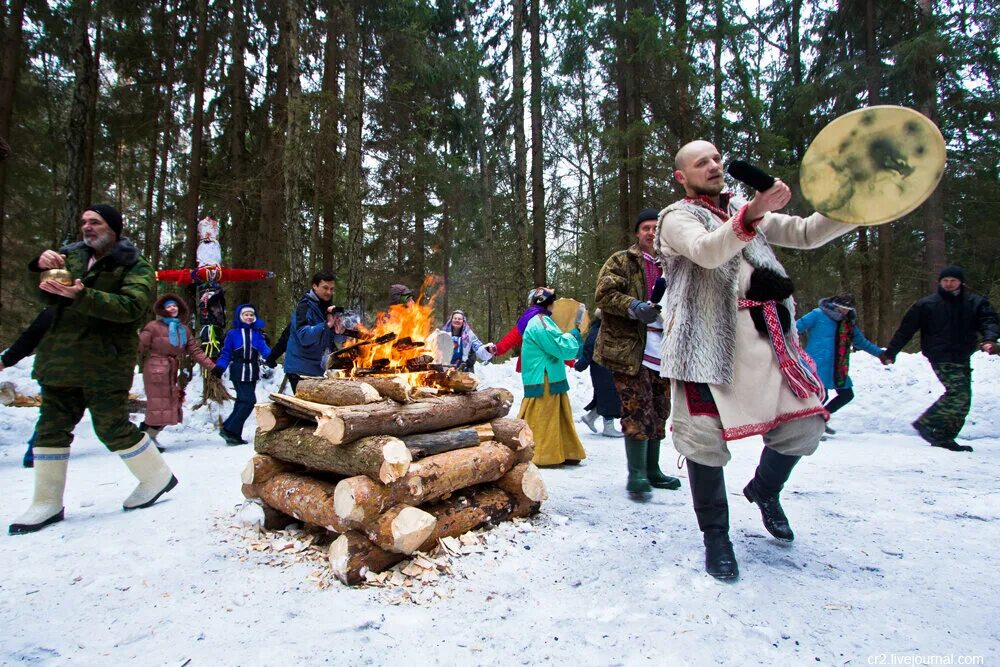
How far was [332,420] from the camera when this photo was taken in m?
2.96

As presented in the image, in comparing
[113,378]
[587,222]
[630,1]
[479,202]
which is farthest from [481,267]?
[113,378]

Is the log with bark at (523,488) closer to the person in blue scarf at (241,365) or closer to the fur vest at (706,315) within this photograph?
the fur vest at (706,315)

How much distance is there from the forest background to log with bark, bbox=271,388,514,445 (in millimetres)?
7557

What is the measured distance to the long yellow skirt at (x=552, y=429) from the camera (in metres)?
5.40

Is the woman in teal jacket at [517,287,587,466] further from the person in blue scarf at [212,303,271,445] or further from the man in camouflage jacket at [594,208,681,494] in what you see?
the person in blue scarf at [212,303,271,445]

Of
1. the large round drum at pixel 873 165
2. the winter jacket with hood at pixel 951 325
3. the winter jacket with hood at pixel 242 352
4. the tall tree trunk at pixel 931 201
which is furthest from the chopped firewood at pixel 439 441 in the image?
the tall tree trunk at pixel 931 201

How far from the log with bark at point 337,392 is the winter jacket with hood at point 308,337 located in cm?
266

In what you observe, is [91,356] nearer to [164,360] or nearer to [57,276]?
[57,276]

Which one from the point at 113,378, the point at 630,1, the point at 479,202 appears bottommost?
the point at 113,378

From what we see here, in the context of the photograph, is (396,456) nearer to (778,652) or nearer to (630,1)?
(778,652)

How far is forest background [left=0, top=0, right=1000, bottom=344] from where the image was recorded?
35.7ft

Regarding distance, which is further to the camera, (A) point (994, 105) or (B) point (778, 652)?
(A) point (994, 105)

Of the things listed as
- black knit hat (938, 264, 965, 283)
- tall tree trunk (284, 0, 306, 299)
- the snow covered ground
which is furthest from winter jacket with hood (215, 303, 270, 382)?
black knit hat (938, 264, 965, 283)

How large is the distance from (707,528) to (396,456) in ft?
5.33
